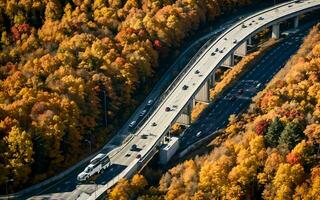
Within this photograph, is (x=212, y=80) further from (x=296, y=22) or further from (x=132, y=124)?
(x=296, y=22)

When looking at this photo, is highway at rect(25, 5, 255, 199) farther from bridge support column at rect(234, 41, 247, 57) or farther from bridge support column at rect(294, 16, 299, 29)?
bridge support column at rect(294, 16, 299, 29)

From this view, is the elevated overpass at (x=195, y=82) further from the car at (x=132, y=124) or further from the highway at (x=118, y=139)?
the car at (x=132, y=124)

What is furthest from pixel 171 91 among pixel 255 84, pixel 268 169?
pixel 268 169

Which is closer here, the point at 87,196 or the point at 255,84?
the point at 87,196

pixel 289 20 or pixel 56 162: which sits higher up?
pixel 289 20

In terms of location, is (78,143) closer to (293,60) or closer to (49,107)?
(49,107)

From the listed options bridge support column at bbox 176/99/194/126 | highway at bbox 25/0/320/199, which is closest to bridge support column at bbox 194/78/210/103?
highway at bbox 25/0/320/199

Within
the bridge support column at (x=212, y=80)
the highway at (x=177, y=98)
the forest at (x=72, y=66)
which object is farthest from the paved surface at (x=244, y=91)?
the forest at (x=72, y=66)
